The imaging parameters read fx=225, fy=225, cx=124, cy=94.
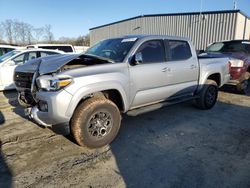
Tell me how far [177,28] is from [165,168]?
57.4 feet

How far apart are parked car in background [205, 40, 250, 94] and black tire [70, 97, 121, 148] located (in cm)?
543

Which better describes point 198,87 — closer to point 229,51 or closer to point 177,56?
point 177,56

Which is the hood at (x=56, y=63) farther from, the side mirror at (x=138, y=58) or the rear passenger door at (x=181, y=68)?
the rear passenger door at (x=181, y=68)

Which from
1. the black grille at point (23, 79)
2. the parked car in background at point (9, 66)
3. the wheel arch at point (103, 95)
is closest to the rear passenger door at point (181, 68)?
the wheel arch at point (103, 95)

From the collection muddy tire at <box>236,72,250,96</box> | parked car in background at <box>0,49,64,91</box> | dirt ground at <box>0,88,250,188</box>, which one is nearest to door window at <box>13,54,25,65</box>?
parked car in background at <box>0,49,64,91</box>

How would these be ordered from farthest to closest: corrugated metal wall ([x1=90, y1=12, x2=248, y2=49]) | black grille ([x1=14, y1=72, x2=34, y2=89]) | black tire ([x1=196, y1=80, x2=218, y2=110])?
1. corrugated metal wall ([x1=90, y1=12, x2=248, y2=49])
2. black tire ([x1=196, y1=80, x2=218, y2=110])
3. black grille ([x1=14, y1=72, x2=34, y2=89])

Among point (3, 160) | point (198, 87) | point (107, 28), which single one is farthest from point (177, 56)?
point (107, 28)

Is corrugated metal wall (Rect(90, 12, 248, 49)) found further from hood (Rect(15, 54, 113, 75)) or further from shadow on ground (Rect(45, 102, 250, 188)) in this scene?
hood (Rect(15, 54, 113, 75))

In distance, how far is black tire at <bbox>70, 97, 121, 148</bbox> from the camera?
3.45m

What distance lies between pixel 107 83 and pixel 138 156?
1.25 m

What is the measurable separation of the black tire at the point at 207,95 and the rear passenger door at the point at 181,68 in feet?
1.35

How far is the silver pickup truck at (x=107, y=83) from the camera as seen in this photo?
3.29m

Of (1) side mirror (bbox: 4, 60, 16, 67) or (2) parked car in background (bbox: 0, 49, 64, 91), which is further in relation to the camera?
(1) side mirror (bbox: 4, 60, 16, 67)

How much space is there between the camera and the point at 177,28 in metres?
18.9
